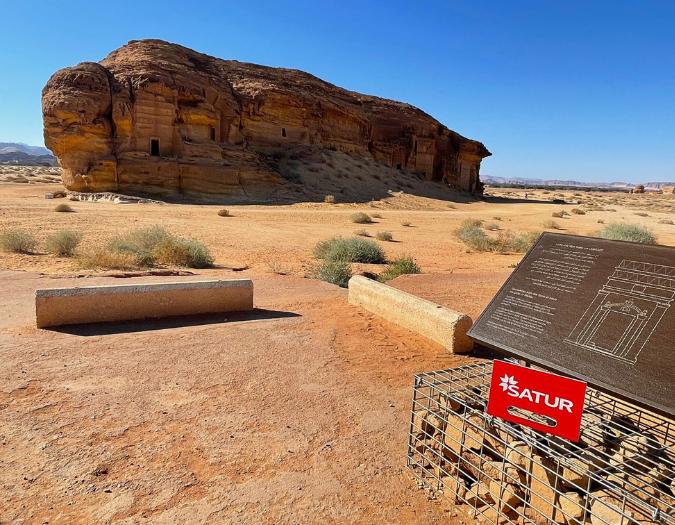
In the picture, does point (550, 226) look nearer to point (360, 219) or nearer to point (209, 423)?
point (360, 219)

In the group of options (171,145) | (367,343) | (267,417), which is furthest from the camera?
(171,145)

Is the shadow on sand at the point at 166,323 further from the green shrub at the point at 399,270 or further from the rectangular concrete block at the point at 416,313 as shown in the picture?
the green shrub at the point at 399,270

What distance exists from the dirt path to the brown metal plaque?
138 cm

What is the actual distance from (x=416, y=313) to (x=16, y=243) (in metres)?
11.4

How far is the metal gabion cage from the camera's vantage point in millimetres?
2707

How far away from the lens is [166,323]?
7.24 m

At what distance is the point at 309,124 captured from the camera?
143ft

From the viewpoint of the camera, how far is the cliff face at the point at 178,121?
29484 mm

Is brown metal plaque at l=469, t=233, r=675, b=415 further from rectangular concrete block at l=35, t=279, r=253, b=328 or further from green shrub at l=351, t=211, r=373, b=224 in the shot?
green shrub at l=351, t=211, r=373, b=224

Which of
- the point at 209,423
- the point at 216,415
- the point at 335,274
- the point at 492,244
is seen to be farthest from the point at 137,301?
the point at 492,244

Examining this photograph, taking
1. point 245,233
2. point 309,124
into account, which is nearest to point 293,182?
point 309,124

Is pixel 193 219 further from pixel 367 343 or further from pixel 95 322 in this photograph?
pixel 367 343

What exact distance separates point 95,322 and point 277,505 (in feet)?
16.2

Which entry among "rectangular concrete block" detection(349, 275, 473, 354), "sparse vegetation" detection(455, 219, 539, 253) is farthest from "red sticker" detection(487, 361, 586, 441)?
"sparse vegetation" detection(455, 219, 539, 253)
